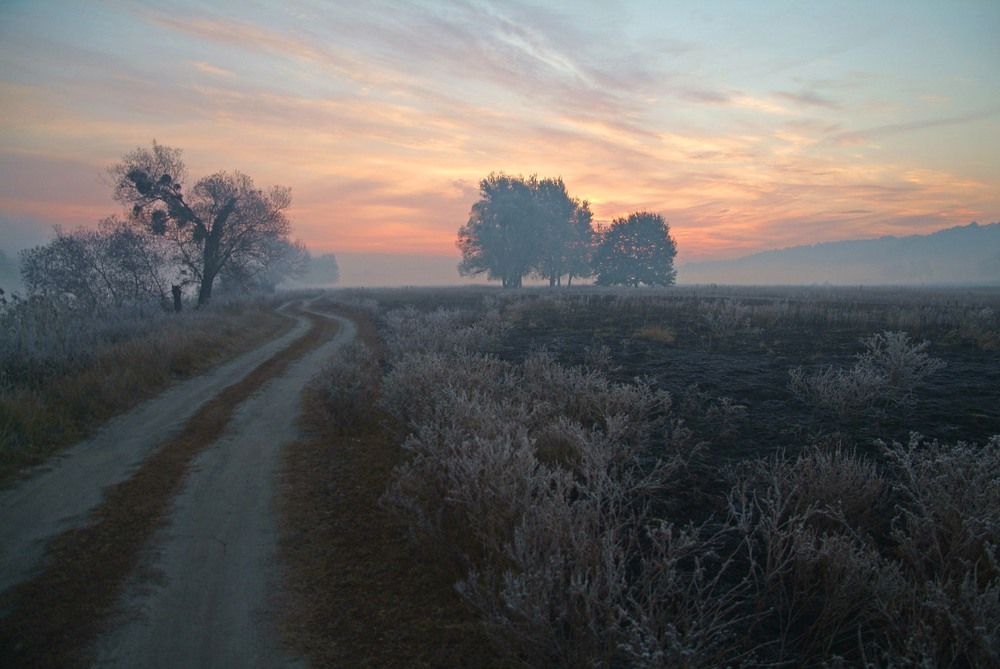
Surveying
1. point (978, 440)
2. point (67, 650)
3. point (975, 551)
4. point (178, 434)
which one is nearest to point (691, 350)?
point (978, 440)

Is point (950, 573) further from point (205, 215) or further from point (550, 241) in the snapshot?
point (550, 241)

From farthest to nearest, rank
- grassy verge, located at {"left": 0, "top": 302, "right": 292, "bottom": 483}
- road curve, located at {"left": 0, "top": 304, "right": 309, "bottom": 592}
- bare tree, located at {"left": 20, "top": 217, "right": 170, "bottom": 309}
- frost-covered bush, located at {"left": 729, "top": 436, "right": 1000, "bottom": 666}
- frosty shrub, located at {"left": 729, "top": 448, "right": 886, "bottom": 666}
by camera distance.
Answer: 1. bare tree, located at {"left": 20, "top": 217, "right": 170, "bottom": 309}
2. grassy verge, located at {"left": 0, "top": 302, "right": 292, "bottom": 483}
3. road curve, located at {"left": 0, "top": 304, "right": 309, "bottom": 592}
4. frosty shrub, located at {"left": 729, "top": 448, "right": 886, "bottom": 666}
5. frost-covered bush, located at {"left": 729, "top": 436, "right": 1000, "bottom": 666}

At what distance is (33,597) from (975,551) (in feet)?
23.8

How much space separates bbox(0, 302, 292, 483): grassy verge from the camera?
7535 mm

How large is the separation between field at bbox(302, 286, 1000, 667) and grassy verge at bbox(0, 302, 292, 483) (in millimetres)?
4076

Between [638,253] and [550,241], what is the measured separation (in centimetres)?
1204

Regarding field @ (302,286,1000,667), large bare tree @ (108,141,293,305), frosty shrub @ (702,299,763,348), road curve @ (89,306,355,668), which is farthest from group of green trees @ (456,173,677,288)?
road curve @ (89,306,355,668)

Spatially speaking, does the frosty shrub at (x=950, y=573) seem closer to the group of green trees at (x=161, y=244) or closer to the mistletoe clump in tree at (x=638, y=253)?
the group of green trees at (x=161, y=244)

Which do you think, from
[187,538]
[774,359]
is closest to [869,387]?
[774,359]

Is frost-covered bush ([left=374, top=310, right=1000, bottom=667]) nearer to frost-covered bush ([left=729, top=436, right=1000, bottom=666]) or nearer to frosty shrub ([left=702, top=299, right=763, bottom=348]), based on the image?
frost-covered bush ([left=729, top=436, right=1000, bottom=666])

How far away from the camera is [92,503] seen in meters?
5.89

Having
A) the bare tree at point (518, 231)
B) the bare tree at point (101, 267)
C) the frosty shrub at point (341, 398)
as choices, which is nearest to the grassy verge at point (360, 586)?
the frosty shrub at point (341, 398)

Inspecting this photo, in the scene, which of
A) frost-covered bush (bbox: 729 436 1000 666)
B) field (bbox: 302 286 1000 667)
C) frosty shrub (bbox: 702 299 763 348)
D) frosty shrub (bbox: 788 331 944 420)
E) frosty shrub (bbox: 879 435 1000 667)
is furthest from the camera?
frosty shrub (bbox: 702 299 763 348)

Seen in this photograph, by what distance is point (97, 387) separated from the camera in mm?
9883
